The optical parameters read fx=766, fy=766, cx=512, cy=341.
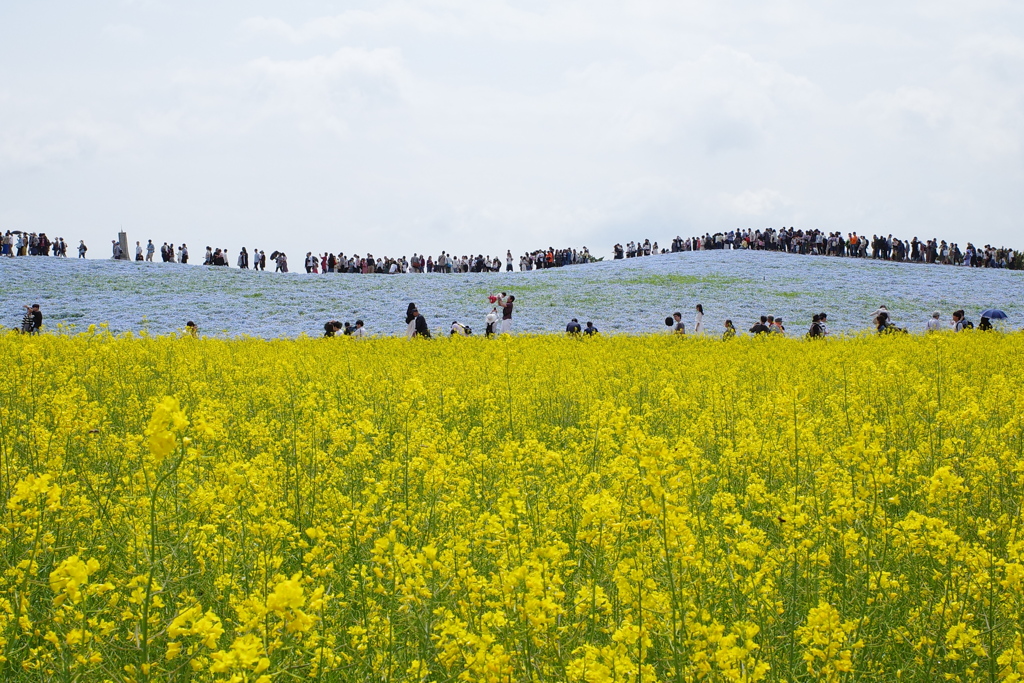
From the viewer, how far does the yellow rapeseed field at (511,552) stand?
257 cm

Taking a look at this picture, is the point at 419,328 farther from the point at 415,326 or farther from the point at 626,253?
the point at 626,253

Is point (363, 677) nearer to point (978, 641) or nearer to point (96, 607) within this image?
point (96, 607)

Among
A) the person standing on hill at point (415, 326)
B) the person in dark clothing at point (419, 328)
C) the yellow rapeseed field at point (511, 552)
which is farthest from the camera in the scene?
the person in dark clothing at point (419, 328)

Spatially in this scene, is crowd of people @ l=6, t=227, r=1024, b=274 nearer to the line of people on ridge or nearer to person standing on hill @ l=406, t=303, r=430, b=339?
the line of people on ridge

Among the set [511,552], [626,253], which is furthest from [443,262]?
[511,552]

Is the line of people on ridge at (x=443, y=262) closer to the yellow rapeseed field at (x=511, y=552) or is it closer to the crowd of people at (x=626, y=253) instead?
the crowd of people at (x=626, y=253)

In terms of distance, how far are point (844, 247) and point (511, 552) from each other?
5023 cm

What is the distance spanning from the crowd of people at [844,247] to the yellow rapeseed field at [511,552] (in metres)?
44.0

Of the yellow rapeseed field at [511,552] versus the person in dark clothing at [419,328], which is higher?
the person in dark clothing at [419,328]

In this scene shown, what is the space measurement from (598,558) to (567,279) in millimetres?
34328

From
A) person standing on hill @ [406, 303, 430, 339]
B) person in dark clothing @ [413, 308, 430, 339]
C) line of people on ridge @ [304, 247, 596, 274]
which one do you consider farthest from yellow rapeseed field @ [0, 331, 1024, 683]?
line of people on ridge @ [304, 247, 596, 274]

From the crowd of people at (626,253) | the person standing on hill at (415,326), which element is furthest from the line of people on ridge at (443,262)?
the person standing on hill at (415,326)

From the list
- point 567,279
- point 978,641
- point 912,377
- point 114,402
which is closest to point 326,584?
point 978,641

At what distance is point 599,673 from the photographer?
84.0 inches
